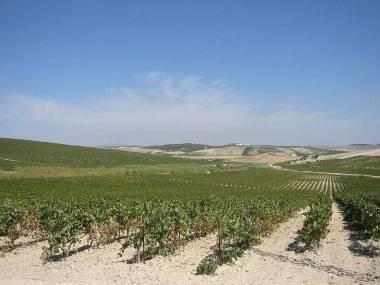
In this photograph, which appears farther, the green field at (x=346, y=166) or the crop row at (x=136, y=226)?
the green field at (x=346, y=166)

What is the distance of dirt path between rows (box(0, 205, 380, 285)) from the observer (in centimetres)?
1599

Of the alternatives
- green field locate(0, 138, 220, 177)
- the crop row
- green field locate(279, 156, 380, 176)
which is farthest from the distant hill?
the crop row

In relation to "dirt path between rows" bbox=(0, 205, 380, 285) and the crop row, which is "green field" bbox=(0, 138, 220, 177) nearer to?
the crop row

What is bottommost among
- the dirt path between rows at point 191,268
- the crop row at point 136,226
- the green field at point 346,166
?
the green field at point 346,166

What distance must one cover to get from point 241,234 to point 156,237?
5182 millimetres

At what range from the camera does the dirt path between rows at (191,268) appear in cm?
1599

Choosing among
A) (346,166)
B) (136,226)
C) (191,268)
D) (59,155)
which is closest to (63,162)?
(59,155)

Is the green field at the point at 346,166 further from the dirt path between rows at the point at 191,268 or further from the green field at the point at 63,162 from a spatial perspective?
the dirt path between rows at the point at 191,268

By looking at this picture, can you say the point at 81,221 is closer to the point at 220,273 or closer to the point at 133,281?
the point at 133,281

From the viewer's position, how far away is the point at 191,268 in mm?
17875

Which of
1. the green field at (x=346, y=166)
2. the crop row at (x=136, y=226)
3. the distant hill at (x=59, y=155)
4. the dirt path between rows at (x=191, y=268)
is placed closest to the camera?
the dirt path between rows at (x=191, y=268)

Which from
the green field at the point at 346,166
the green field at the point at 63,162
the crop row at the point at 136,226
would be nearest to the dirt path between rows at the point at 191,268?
the crop row at the point at 136,226

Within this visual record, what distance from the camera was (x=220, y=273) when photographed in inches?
667

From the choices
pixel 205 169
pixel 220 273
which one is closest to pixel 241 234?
pixel 220 273
